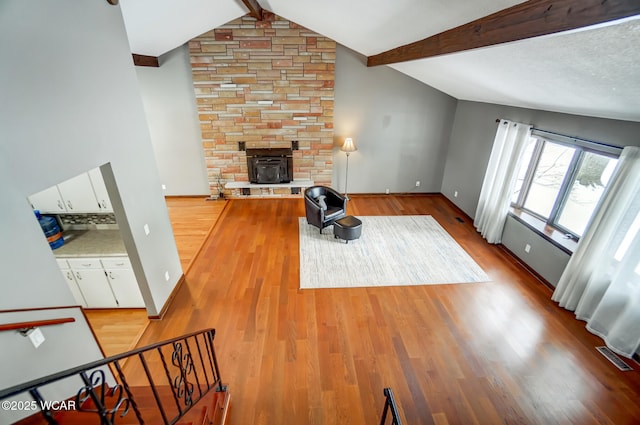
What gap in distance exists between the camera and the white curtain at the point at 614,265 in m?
2.97

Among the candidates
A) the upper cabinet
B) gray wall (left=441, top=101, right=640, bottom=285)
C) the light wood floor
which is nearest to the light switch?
the light wood floor

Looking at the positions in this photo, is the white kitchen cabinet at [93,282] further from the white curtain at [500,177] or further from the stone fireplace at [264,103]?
the white curtain at [500,177]

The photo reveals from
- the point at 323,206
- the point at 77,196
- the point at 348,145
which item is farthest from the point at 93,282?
the point at 348,145

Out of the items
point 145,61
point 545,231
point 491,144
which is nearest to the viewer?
point 545,231

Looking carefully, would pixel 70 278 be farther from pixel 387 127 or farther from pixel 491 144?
pixel 491 144

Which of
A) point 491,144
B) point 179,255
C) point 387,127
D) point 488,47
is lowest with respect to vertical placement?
point 179,255

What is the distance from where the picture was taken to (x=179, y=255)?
490 centimetres

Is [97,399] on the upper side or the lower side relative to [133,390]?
upper

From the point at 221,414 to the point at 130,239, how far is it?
78.3 inches

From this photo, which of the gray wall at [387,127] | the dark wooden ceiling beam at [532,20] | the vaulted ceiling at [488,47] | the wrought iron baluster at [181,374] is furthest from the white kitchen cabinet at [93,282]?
the gray wall at [387,127]

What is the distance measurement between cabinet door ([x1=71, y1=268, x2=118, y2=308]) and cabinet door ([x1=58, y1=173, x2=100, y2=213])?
76cm

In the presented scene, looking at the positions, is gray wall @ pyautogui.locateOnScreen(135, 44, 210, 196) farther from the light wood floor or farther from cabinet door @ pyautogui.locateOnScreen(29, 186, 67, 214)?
cabinet door @ pyautogui.locateOnScreen(29, 186, 67, 214)

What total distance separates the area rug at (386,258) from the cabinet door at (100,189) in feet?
8.91

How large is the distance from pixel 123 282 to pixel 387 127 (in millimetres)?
5955
